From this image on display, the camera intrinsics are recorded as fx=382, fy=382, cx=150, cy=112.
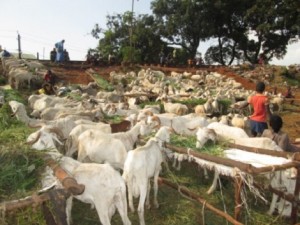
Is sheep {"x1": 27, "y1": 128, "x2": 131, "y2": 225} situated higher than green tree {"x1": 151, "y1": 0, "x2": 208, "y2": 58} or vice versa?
green tree {"x1": 151, "y1": 0, "x2": 208, "y2": 58}

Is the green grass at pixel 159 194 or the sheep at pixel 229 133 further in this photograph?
the sheep at pixel 229 133

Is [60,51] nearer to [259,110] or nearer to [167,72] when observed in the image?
[167,72]

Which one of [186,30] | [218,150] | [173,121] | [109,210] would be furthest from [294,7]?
[109,210]

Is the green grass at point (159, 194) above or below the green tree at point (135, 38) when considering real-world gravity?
below

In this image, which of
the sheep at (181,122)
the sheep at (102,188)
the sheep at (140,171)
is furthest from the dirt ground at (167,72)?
the sheep at (102,188)

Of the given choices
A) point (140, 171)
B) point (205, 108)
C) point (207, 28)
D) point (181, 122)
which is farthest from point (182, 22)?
point (140, 171)

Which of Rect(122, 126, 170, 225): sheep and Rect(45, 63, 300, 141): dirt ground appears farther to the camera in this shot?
Rect(45, 63, 300, 141): dirt ground

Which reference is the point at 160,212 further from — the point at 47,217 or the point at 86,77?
the point at 86,77

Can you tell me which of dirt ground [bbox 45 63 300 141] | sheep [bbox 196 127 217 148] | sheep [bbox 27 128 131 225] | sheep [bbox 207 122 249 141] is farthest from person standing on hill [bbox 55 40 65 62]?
sheep [bbox 27 128 131 225]

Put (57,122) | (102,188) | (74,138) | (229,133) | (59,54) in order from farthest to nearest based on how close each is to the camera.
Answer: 1. (59,54)
2. (57,122)
3. (229,133)
4. (74,138)
5. (102,188)

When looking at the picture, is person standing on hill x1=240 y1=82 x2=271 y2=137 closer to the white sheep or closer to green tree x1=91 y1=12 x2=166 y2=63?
the white sheep

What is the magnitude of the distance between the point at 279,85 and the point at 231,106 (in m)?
12.2

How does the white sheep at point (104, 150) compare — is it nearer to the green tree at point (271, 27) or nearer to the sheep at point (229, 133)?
the sheep at point (229, 133)

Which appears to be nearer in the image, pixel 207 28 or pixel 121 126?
pixel 121 126
